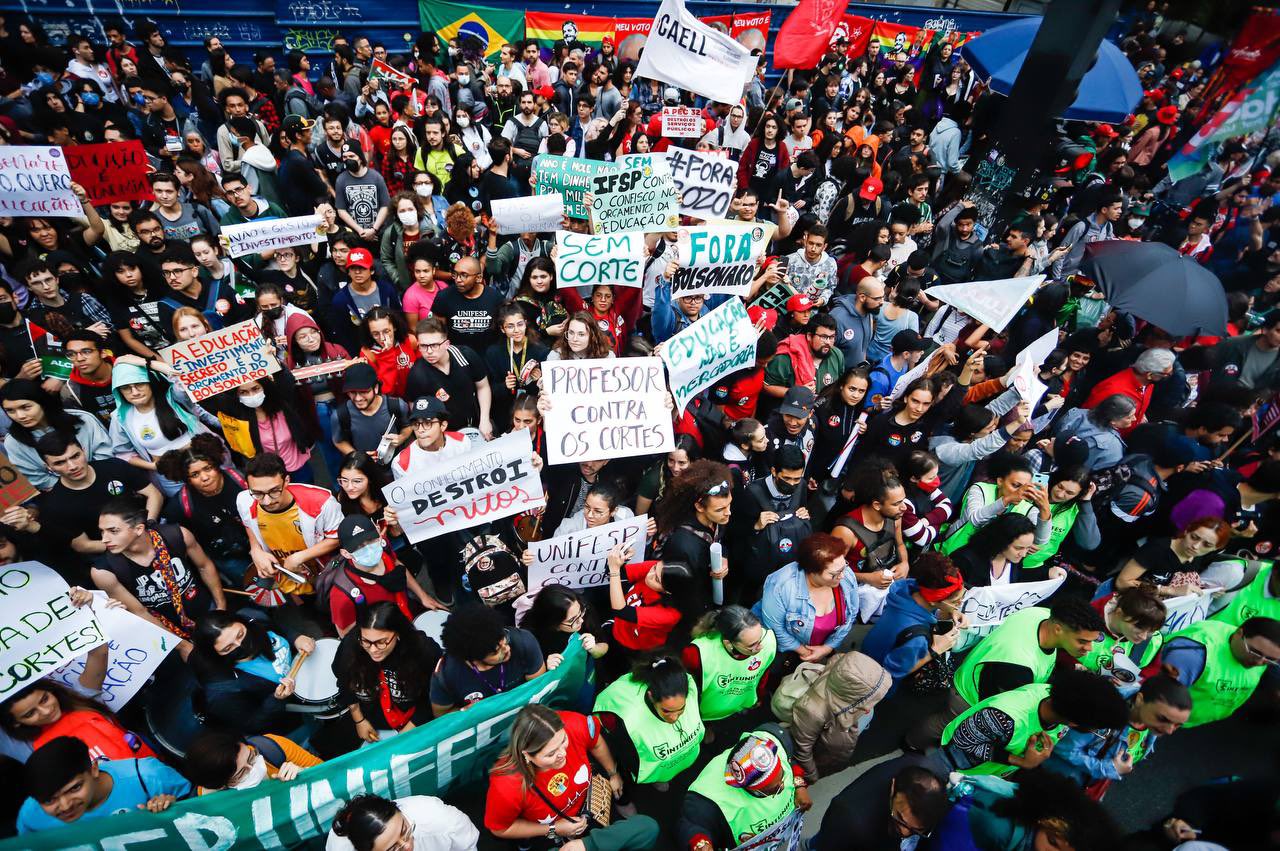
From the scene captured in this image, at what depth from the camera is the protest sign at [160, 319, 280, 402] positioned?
14.6 ft

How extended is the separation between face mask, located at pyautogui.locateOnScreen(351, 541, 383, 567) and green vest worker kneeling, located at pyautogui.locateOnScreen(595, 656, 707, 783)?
1.62 meters

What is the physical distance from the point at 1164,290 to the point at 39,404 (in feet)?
31.6

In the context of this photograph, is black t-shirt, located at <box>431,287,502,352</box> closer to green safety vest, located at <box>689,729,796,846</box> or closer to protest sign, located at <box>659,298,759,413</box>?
protest sign, located at <box>659,298,759,413</box>

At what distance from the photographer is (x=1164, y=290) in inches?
246

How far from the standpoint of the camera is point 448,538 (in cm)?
449

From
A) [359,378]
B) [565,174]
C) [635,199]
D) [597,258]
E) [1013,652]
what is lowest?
[1013,652]

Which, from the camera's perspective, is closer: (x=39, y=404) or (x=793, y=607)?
(x=793, y=607)

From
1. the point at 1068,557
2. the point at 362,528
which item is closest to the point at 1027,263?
the point at 1068,557

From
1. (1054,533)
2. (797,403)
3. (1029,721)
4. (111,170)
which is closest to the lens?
(1029,721)

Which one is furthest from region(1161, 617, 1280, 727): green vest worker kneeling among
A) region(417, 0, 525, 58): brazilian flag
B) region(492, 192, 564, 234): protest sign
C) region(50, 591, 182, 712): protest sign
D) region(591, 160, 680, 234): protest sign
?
region(417, 0, 525, 58): brazilian flag

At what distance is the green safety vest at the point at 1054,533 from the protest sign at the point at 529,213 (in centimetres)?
530

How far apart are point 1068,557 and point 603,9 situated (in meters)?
16.7

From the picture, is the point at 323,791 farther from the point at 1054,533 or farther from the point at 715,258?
the point at 1054,533

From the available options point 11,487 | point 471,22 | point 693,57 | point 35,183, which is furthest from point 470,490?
point 471,22
